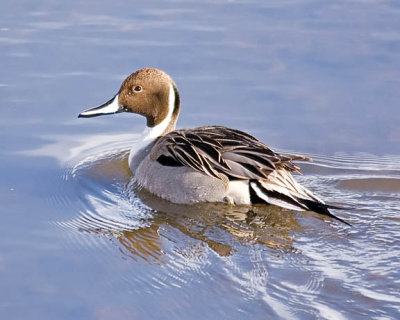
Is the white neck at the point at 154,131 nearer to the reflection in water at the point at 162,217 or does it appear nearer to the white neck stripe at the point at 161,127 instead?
the white neck stripe at the point at 161,127

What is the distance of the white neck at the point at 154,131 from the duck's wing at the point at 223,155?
43cm

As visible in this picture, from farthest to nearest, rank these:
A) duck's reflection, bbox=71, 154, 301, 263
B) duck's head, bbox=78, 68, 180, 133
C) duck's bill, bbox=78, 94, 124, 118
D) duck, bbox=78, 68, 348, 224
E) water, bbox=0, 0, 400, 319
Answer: duck's head, bbox=78, 68, 180, 133 < duck's bill, bbox=78, 94, 124, 118 < duck, bbox=78, 68, 348, 224 < duck's reflection, bbox=71, 154, 301, 263 < water, bbox=0, 0, 400, 319

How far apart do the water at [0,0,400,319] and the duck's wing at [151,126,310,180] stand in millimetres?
321

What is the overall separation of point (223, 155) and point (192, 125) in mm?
1393

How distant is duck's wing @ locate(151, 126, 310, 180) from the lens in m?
7.36

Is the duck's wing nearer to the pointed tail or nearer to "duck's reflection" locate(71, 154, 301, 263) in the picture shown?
the pointed tail

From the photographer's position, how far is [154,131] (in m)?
8.39

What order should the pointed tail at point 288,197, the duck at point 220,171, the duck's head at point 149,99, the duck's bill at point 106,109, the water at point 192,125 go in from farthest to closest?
the duck's head at point 149,99, the duck's bill at point 106,109, the duck at point 220,171, the pointed tail at point 288,197, the water at point 192,125

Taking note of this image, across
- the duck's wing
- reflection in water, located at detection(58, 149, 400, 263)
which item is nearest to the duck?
the duck's wing

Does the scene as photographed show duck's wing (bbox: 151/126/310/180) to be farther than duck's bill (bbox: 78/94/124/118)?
No

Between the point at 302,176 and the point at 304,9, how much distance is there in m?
3.72

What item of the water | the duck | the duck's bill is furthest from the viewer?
the duck's bill

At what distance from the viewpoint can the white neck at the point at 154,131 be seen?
822 cm

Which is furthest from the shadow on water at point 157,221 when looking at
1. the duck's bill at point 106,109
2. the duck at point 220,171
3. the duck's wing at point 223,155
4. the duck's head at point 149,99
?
the duck's head at point 149,99
